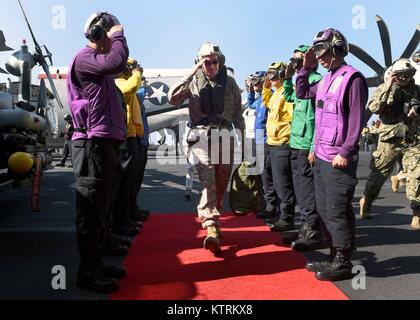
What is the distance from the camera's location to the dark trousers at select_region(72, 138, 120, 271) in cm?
310

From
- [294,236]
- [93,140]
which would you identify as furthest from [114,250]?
[294,236]

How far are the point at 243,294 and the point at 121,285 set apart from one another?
95 centimetres

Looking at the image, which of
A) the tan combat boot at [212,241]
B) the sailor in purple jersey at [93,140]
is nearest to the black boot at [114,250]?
the tan combat boot at [212,241]

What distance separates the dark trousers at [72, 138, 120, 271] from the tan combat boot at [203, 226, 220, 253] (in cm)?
115

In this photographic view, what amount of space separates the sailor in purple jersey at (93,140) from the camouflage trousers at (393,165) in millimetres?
3858

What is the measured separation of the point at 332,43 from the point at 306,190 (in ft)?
5.26

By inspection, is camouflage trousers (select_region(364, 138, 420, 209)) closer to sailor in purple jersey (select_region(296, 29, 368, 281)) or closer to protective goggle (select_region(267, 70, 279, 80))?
protective goggle (select_region(267, 70, 279, 80))

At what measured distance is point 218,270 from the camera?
3.66 m

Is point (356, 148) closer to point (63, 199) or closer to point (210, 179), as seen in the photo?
point (210, 179)

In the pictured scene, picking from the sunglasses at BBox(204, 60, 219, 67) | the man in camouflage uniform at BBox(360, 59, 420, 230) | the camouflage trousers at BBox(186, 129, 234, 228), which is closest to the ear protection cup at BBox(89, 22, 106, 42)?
the sunglasses at BBox(204, 60, 219, 67)

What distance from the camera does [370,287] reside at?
3219 millimetres

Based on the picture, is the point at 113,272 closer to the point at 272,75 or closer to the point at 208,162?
the point at 208,162

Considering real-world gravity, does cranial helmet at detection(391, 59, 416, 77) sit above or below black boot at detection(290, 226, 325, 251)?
above

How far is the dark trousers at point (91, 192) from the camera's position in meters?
3.10
